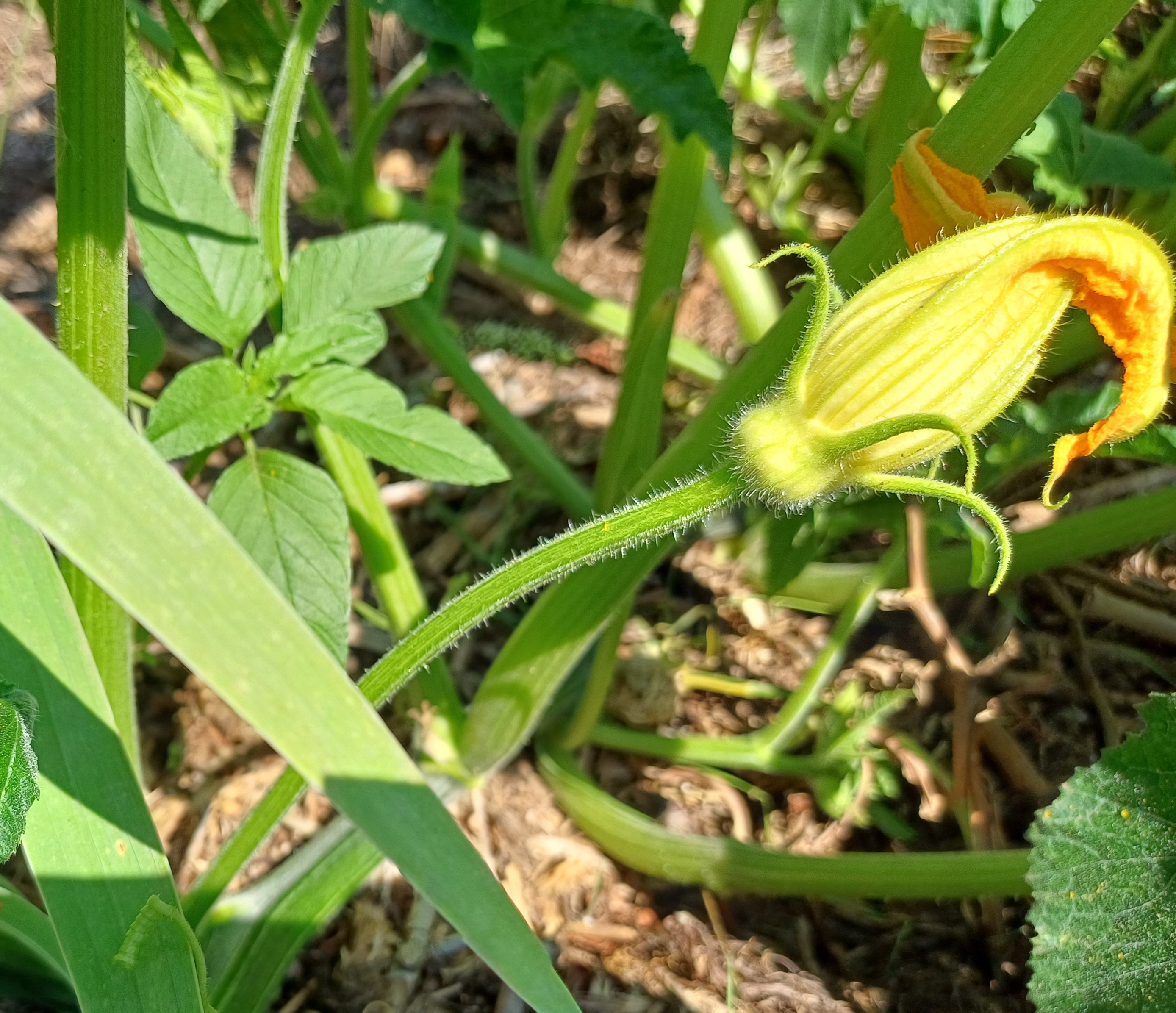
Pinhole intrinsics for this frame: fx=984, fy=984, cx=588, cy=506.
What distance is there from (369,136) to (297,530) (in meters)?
0.73

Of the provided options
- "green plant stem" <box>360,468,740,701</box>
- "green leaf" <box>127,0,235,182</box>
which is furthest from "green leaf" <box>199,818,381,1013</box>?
"green leaf" <box>127,0,235,182</box>

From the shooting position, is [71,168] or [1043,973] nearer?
[71,168]

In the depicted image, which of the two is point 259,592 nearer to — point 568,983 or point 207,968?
point 207,968

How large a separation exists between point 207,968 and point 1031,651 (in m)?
1.25

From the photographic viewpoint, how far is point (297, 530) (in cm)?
95

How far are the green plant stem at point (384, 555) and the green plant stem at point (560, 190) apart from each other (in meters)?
0.75

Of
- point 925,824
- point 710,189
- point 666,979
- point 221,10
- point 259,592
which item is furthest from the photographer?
point 710,189

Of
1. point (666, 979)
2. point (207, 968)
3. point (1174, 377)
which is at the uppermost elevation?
point (1174, 377)

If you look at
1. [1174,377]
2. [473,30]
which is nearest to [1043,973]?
[1174,377]

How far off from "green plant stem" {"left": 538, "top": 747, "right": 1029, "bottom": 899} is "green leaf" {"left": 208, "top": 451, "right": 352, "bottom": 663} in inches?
22.5

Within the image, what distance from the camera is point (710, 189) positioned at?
5.52 feet

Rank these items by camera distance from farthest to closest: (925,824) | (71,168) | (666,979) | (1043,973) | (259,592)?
(925,824)
(666,979)
(1043,973)
(71,168)
(259,592)

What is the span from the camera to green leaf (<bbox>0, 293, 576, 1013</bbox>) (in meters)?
0.62

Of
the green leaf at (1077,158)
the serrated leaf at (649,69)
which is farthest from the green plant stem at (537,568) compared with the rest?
the green leaf at (1077,158)
